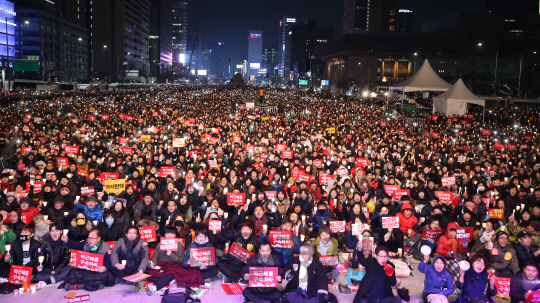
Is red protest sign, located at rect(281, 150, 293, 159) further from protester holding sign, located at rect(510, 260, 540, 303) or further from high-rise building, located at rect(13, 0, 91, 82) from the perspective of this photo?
high-rise building, located at rect(13, 0, 91, 82)

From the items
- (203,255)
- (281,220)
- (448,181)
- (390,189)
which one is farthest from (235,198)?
(448,181)

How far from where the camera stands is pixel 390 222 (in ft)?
27.5

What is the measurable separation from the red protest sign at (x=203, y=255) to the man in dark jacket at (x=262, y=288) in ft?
2.12

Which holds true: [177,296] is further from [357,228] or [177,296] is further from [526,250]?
[526,250]

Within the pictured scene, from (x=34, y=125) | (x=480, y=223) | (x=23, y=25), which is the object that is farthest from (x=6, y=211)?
(x=23, y=25)

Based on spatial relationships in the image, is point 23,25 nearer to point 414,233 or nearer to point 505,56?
point 414,233

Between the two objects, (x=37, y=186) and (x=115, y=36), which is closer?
(x=37, y=186)

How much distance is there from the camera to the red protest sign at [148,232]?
7742 mm

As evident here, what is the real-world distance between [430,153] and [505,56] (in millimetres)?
100344

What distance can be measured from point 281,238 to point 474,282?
3.11 meters

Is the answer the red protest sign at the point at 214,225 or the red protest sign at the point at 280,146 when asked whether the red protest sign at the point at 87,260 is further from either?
the red protest sign at the point at 280,146

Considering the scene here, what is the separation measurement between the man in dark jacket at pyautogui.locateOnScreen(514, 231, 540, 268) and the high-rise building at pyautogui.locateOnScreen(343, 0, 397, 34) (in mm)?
188567

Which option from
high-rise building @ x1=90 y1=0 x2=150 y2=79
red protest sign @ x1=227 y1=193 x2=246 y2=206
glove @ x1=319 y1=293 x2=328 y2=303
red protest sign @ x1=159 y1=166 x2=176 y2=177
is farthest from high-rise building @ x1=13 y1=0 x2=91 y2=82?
glove @ x1=319 y1=293 x2=328 y2=303

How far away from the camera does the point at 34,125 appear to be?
65.7 ft
